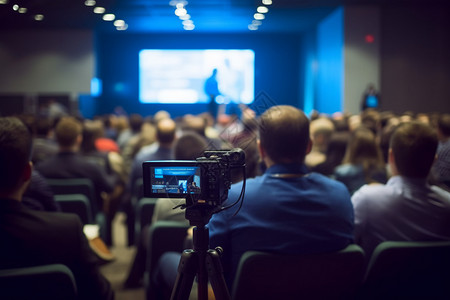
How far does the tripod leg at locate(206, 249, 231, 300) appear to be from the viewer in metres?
1.29

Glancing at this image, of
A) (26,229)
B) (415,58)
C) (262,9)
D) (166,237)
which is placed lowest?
(166,237)

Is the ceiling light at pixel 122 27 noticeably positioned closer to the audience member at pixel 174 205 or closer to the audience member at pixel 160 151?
the audience member at pixel 160 151

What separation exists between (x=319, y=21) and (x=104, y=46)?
7.63 m

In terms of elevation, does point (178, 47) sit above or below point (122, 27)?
below

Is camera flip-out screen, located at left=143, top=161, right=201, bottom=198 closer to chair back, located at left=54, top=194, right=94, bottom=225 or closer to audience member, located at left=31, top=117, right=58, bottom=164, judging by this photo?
chair back, located at left=54, top=194, right=94, bottom=225

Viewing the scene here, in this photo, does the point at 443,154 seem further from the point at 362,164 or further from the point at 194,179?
the point at 194,179

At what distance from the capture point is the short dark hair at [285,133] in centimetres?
175

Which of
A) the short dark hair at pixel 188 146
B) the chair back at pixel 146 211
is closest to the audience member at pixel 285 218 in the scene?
the short dark hair at pixel 188 146

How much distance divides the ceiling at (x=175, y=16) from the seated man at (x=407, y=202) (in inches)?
334

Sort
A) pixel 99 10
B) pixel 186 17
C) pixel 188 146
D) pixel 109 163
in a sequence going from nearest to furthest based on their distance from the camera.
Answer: pixel 188 146 < pixel 109 163 < pixel 99 10 < pixel 186 17

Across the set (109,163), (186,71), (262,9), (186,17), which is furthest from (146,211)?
(186,71)

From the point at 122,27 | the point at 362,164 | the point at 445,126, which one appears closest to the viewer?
the point at 362,164

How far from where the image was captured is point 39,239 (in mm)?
1545

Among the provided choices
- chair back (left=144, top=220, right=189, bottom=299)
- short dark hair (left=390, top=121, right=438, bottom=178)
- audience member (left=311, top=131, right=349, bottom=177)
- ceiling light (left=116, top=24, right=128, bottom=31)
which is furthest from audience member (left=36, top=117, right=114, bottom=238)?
ceiling light (left=116, top=24, right=128, bottom=31)
